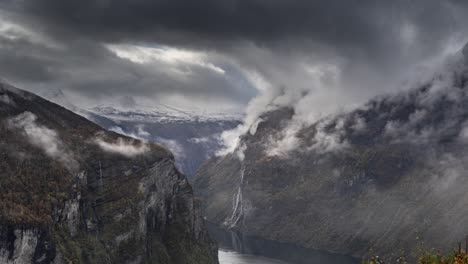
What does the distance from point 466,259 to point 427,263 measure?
1384cm

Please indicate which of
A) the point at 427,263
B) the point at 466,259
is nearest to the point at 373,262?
the point at 427,263

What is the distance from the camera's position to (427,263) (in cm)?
10962

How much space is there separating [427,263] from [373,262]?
32.3ft

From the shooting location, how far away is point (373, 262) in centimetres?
10912

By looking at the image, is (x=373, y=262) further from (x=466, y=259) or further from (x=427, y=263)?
(x=466, y=259)

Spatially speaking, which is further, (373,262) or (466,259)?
(373,262)

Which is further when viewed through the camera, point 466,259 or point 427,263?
point 427,263

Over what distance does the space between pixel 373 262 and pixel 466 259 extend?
1766 centimetres

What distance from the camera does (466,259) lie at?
96375 mm
